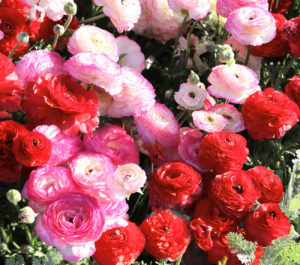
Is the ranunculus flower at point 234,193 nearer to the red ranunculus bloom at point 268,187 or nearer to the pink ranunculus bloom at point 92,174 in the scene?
the red ranunculus bloom at point 268,187

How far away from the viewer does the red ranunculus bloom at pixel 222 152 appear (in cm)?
85

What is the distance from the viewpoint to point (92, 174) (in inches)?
30.2

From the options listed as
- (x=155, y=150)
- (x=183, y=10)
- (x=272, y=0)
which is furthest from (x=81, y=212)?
(x=272, y=0)

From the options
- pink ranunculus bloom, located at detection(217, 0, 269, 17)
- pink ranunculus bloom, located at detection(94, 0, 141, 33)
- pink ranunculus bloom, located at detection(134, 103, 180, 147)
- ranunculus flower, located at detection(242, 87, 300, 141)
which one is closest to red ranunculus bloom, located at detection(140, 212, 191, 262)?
pink ranunculus bloom, located at detection(134, 103, 180, 147)

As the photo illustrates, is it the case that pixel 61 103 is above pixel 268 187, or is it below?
above

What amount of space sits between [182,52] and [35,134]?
556 millimetres

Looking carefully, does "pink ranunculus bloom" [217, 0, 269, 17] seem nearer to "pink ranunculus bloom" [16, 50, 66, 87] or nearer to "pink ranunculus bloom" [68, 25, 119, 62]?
"pink ranunculus bloom" [68, 25, 119, 62]

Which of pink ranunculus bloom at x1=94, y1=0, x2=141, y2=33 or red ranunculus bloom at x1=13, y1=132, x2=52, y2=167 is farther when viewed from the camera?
pink ranunculus bloom at x1=94, y1=0, x2=141, y2=33

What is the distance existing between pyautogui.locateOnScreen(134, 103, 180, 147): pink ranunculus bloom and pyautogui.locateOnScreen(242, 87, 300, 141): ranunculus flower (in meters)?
0.14

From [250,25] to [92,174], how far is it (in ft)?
1.50

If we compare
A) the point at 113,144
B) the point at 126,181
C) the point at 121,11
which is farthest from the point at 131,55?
the point at 126,181

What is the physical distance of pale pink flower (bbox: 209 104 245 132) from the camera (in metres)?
0.94

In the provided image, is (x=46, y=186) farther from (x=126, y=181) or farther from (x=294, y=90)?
(x=294, y=90)

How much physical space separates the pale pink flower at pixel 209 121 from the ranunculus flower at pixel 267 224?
17cm
